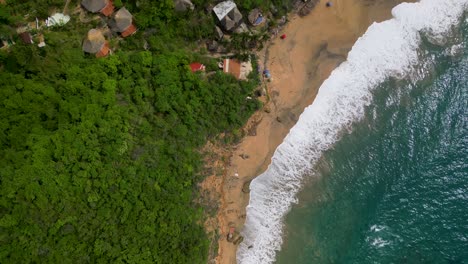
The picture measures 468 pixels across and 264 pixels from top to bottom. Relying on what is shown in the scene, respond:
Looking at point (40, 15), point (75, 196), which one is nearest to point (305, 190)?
point (75, 196)

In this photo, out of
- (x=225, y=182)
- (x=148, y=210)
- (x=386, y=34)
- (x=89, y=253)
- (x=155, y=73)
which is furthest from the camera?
(x=386, y=34)

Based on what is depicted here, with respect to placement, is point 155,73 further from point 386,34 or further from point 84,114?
point 386,34

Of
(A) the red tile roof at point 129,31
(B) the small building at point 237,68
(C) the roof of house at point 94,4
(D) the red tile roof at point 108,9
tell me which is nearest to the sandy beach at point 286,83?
(B) the small building at point 237,68

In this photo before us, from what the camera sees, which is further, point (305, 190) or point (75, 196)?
point (305, 190)

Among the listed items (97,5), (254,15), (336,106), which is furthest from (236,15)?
(336,106)

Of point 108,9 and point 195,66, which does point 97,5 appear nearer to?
point 108,9
